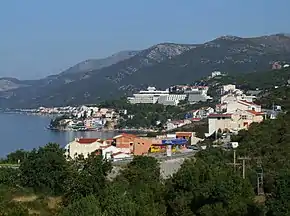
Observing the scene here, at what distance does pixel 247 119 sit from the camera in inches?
582

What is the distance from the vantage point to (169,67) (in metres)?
64.6

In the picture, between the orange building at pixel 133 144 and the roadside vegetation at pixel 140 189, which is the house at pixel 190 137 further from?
the roadside vegetation at pixel 140 189

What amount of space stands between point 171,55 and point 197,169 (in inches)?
2826

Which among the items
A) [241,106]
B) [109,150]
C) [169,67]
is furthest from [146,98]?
[169,67]

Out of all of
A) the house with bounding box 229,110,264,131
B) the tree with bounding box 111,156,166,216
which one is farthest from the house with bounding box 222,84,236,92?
the tree with bounding box 111,156,166,216

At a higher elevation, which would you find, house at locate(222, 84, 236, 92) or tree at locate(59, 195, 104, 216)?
house at locate(222, 84, 236, 92)

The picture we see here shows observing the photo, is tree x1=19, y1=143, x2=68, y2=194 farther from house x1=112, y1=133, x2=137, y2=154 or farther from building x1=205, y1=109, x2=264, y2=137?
building x1=205, y1=109, x2=264, y2=137

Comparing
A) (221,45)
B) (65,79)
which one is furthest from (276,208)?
(65,79)

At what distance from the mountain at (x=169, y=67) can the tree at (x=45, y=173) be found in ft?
151

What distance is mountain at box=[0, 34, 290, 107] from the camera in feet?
A: 192

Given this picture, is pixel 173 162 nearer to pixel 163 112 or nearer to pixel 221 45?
pixel 163 112

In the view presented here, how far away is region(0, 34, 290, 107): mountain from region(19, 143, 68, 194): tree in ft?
151

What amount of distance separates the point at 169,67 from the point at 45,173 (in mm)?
57969

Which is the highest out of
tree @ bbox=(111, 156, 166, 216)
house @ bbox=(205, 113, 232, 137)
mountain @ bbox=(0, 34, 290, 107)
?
mountain @ bbox=(0, 34, 290, 107)
